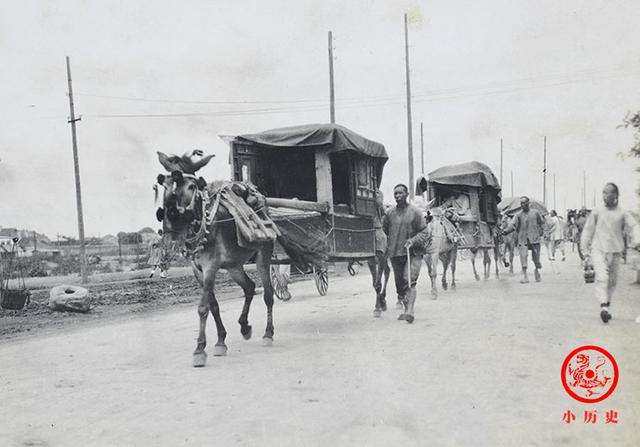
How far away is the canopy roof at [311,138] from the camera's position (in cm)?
1016

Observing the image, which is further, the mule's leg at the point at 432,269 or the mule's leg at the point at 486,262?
the mule's leg at the point at 486,262

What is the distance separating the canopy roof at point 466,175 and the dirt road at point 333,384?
25.7ft

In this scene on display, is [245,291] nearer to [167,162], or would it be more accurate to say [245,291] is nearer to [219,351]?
[219,351]

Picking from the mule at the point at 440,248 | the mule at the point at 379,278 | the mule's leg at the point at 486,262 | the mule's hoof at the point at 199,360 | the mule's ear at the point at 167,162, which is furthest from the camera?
the mule's leg at the point at 486,262

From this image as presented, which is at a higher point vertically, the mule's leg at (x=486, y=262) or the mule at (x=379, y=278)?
the mule at (x=379, y=278)

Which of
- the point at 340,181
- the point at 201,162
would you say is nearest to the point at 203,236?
the point at 201,162

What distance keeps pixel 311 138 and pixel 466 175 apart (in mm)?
9174

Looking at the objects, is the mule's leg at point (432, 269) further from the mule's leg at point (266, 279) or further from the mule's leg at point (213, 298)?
the mule's leg at point (213, 298)

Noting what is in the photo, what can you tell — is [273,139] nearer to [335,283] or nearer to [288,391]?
[288,391]

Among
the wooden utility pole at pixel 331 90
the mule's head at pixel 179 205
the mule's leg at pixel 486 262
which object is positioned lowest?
the mule's leg at pixel 486 262

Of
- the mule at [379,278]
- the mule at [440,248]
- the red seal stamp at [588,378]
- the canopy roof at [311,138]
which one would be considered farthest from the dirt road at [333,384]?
the mule at [440,248]

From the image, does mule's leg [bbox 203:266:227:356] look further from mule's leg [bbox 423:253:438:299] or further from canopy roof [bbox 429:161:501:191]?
canopy roof [bbox 429:161:501:191]

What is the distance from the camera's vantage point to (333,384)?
19.5 ft

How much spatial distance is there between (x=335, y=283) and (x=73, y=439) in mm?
14759
